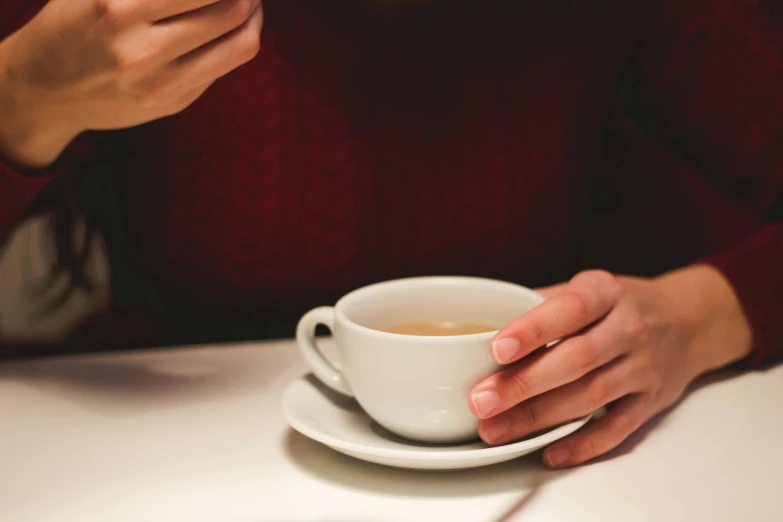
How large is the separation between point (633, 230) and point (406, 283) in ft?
1.99

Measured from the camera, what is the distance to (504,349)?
40cm

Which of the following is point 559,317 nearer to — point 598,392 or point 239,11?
point 598,392

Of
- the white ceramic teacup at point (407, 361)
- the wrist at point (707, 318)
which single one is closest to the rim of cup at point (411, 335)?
the white ceramic teacup at point (407, 361)

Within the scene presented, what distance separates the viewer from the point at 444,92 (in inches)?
31.2

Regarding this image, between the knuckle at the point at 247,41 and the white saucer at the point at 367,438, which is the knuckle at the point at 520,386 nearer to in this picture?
the white saucer at the point at 367,438

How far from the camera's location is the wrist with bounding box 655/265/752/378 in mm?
565

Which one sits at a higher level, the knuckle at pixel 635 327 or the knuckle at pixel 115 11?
the knuckle at pixel 115 11

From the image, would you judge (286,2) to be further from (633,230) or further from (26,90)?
(633,230)

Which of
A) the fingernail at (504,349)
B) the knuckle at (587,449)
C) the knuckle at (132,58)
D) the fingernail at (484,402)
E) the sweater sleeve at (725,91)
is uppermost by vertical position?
the knuckle at (132,58)

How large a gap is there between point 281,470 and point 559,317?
0.20m

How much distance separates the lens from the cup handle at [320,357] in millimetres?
486

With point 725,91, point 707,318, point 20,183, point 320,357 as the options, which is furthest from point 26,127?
point 725,91

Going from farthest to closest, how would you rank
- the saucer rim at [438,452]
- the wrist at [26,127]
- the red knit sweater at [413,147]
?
the red knit sweater at [413,147], the wrist at [26,127], the saucer rim at [438,452]

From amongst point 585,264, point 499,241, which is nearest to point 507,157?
point 499,241
